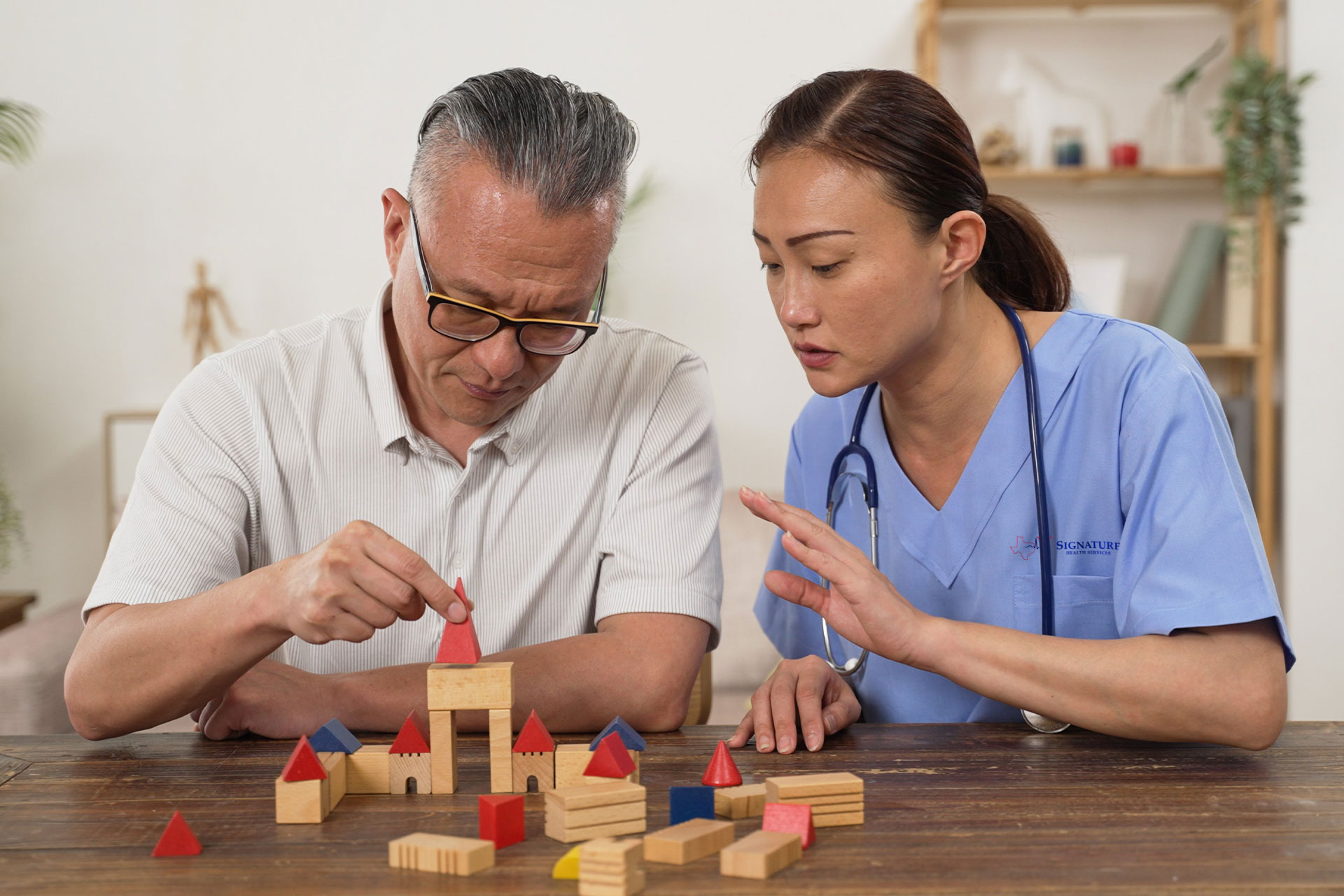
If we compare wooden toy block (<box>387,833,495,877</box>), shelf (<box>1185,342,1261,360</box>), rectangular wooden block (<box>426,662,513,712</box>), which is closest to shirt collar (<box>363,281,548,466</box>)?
rectangular wooden block (<box>426,662,513,712</box>)

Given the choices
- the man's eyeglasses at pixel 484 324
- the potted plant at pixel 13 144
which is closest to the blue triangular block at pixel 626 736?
the man's eyeglasses at pixel 484 324

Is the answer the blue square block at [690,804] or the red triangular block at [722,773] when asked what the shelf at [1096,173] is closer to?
the red triangular block at [722,773]

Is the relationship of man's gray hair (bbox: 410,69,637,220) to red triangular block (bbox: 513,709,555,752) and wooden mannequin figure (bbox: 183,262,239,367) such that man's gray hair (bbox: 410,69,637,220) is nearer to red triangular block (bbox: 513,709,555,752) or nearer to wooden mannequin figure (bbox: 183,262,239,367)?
red triangular block (bbox: 513,709,555,752)

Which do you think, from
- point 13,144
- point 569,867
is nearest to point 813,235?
point 569,867

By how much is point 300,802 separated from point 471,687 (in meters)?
0.20

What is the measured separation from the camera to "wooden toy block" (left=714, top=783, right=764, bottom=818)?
1.15 m

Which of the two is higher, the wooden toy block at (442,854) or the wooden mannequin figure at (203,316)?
the wooden mannequin figure at (203,316)

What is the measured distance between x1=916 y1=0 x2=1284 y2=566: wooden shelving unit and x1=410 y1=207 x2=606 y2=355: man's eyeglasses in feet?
7.84

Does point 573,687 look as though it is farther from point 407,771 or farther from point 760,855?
point 760,855

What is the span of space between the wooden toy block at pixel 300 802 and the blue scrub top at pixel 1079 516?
2.90 feet

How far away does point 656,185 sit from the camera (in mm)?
3771

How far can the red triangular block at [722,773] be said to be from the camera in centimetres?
122

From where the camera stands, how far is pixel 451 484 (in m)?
1.70

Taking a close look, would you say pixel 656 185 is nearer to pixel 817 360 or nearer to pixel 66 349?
pixel 66 349
